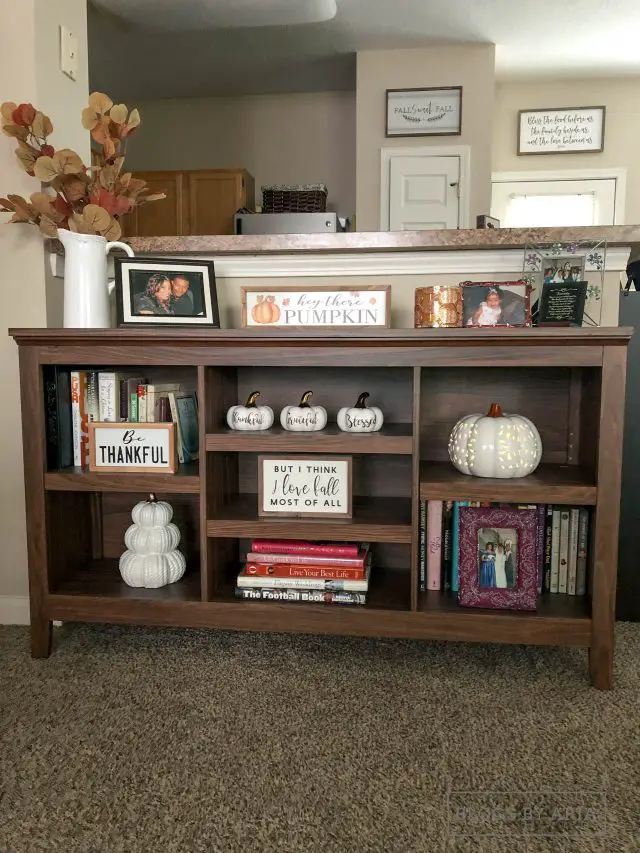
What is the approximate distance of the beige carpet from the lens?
1025mm

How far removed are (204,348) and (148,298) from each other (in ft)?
0.80

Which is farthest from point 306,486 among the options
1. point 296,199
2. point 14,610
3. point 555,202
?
point 555,202

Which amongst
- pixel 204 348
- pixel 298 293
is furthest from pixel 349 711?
pixel 298 293

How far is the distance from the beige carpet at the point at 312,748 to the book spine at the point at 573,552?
0.55 ft

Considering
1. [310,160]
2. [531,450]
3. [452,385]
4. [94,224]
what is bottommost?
[531,450]

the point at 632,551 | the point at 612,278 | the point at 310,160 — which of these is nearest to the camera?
the point at 612,278

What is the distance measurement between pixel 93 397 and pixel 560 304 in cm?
120

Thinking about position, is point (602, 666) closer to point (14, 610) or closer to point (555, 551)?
point (555, 551)

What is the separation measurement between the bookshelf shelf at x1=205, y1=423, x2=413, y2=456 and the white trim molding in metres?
0.52

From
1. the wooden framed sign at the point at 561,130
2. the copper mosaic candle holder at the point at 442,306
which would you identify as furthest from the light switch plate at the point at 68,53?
the wooden framed sign at the point at 561,130

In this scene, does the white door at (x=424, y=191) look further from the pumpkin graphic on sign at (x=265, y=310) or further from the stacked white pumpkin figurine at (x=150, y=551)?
the stacked white pumpkin figurine at (x=150, y=551)

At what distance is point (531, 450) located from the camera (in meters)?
1.54

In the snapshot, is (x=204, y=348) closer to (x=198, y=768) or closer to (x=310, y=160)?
(x=198, y=768)

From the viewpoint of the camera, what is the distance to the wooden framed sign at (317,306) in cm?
160
